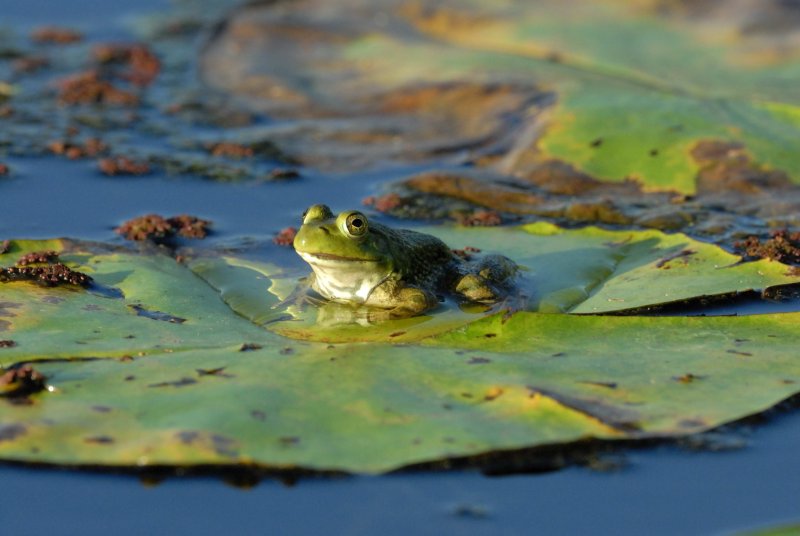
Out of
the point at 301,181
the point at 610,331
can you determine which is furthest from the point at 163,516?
the point at 301,181

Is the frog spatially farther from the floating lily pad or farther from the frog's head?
the floating lily pad

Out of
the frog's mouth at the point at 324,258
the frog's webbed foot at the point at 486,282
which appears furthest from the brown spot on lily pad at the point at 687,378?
the frog's mouth at the point at 324,258

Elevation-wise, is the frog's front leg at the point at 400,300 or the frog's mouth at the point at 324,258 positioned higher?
the frog's mouth at the point at 324,258

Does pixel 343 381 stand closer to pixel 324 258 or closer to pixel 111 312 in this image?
A: pixel 324 258

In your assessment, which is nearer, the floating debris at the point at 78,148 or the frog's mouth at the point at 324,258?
the frog's mouth at the point at 324,258

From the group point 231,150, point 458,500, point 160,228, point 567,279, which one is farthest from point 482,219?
point 458,500

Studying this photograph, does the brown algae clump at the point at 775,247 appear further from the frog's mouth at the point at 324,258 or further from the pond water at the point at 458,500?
the frog's mouth at the point at 324,258
